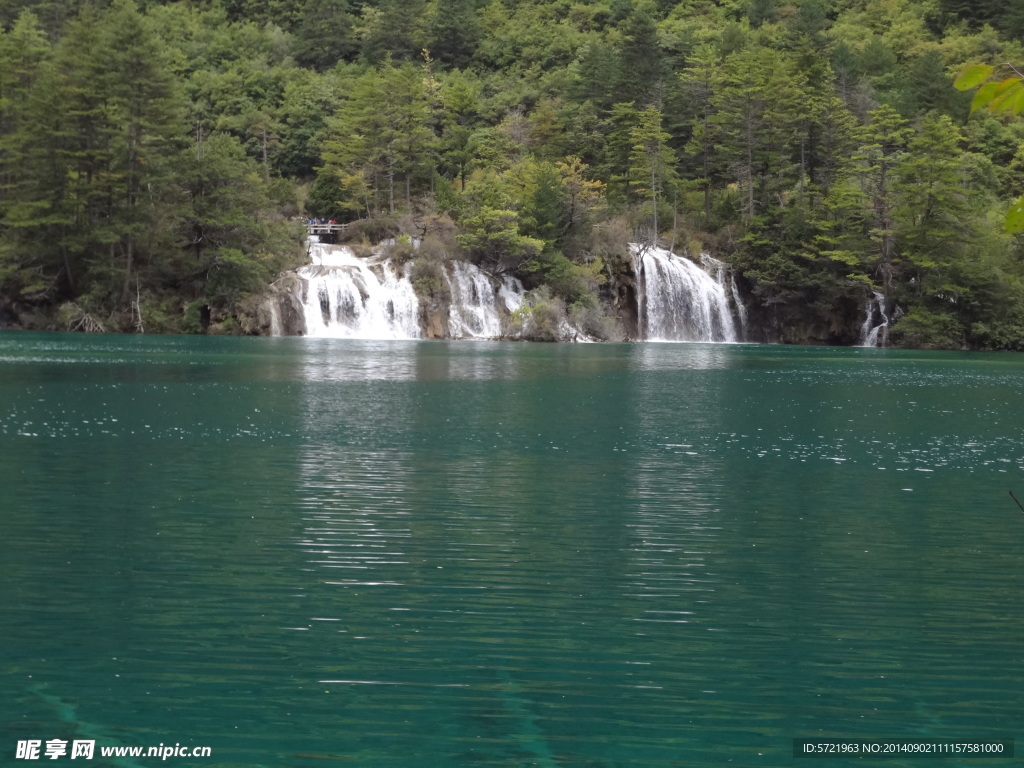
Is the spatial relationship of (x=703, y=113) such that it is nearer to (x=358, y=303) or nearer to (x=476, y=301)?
(x=476, y=301)

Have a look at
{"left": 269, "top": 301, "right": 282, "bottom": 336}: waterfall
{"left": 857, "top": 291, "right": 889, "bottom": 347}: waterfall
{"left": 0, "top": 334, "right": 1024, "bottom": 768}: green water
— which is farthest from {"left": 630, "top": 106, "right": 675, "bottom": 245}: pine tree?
{"left": 0, "top": 334, "right": 1024, "bottom": 768}: green water

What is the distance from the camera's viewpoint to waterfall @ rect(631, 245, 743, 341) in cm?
6719

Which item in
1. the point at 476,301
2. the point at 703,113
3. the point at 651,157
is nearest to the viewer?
the point at 476,301

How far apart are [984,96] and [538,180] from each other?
65.9 metres

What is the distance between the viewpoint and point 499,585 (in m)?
11.1

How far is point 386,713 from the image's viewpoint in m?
7.64

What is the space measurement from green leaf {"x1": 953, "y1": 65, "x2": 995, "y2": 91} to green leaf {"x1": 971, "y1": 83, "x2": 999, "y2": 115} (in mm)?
33

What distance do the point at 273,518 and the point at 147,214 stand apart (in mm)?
52515

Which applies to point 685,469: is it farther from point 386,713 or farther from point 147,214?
point 147,214

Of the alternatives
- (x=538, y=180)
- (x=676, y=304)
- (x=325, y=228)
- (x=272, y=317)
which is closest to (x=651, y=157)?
(x=538, y=180)

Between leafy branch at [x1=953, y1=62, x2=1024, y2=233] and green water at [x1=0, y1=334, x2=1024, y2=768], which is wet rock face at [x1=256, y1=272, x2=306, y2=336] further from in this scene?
leafy branch at [x1=953, y1=62, x2=1024, y2=233]

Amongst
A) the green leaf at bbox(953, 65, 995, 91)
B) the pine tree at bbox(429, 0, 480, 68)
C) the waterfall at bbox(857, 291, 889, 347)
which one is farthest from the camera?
the pine tree at bbox(429, 0, 480, 68)

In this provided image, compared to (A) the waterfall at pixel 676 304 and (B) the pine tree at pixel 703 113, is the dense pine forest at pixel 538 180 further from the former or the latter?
(A) the waterfall at pixel 676 304

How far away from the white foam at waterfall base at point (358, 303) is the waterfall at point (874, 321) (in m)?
26.3
